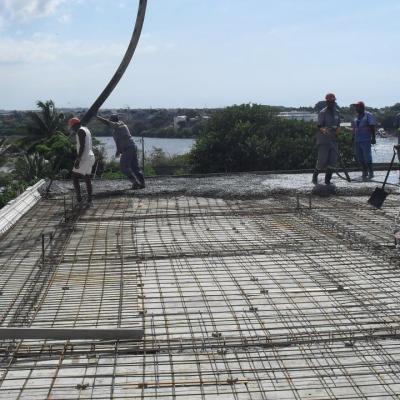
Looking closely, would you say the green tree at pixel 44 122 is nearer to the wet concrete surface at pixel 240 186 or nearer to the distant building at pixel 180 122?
the wet concrete surface at pixel 240 186

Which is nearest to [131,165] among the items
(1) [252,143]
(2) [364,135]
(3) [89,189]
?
(3) [89,189]

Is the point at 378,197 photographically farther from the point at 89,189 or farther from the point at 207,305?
the point at 207,305

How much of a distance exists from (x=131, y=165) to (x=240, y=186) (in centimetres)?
146

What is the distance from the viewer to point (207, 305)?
3691mm

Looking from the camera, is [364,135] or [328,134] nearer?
[328,134]

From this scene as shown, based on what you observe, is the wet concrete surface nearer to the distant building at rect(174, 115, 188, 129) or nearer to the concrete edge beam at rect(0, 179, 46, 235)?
the concrete edge beam at rect(0, 179, 46, 235)

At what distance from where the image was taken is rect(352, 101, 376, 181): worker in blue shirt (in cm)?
877

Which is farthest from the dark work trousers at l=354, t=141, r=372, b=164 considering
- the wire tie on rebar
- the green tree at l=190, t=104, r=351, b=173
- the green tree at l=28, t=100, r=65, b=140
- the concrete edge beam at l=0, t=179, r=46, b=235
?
the green tree at l=28, t=100, r=65, b=140

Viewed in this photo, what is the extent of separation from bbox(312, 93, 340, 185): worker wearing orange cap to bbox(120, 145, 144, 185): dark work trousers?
8.01 ft

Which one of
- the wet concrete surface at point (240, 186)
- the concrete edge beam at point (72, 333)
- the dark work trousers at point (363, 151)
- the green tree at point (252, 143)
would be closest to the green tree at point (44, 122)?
the green tree at point (252, 143)

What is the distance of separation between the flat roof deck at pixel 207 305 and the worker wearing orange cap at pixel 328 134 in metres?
2.00

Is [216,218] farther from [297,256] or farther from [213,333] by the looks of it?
[213,333]

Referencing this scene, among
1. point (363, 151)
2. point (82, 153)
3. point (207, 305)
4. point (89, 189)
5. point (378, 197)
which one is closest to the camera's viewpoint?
point (207, 305)

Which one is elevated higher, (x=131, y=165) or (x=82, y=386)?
(x=131, y=165)
